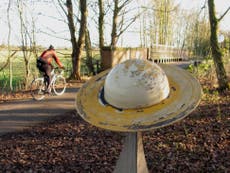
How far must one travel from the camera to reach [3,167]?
525cm

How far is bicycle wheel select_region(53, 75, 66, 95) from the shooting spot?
40.3 ft

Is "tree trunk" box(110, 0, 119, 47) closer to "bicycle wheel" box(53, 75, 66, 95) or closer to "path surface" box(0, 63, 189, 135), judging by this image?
"bicycle wheel" box(53, 75, 66, 95)

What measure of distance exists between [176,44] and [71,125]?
35584mm

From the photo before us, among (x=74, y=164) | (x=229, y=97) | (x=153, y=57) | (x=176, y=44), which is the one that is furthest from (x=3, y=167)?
(x=176, y=44)

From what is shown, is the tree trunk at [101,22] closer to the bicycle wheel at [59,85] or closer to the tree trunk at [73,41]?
the tree trunk at [73,41]

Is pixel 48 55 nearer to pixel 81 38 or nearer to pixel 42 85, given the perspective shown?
pixel 42 85

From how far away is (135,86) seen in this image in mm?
3012

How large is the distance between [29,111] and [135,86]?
6.82 m

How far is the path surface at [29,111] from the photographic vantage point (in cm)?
789

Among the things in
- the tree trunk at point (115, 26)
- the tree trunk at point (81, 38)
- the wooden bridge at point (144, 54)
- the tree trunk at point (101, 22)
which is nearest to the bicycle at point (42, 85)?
the tree trunk at point (81, 38)

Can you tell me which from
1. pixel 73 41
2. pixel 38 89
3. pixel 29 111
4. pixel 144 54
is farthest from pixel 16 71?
pixel 144 54

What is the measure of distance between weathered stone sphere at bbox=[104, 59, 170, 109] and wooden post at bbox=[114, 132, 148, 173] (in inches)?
18.2

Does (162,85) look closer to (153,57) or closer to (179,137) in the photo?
(179,137)

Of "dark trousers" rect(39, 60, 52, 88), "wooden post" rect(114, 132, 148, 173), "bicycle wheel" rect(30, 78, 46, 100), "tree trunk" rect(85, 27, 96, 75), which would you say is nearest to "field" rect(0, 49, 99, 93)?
"bicycle wheel" rect(30, 78, 46, 100)
